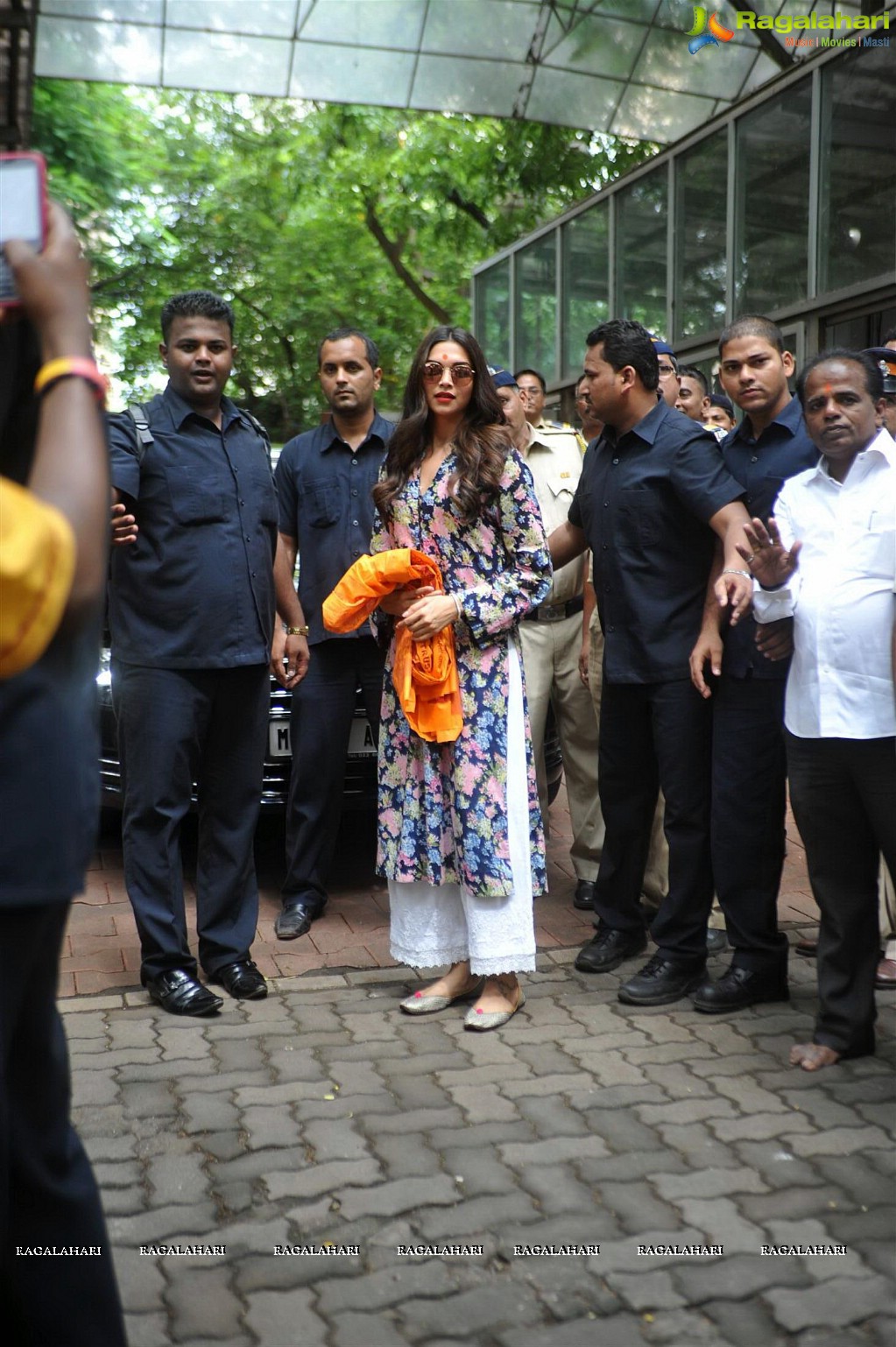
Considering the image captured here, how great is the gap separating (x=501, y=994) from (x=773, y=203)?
7.91m

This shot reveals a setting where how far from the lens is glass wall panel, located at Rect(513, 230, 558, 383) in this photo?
48.8ft

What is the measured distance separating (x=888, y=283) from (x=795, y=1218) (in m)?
7.10

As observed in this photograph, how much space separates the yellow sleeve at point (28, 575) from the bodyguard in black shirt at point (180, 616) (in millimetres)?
3016

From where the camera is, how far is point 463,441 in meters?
4.30

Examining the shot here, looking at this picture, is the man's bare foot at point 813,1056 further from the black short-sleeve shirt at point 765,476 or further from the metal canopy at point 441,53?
the metal canopy at point 441,53

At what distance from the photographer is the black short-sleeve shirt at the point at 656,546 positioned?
4.47 m

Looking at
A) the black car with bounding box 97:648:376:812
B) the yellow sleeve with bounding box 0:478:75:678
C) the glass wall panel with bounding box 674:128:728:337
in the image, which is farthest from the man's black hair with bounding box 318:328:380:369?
the glass wall panel with bounding box 674:128:728:337

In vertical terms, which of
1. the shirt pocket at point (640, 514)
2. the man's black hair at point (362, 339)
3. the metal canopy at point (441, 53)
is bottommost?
the shirt pocket at point (640, 514)

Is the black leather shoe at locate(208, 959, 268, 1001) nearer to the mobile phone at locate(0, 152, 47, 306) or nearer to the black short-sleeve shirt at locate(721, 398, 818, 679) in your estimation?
the black short-sleeve shirt at locate(721, 398, 818, 679)

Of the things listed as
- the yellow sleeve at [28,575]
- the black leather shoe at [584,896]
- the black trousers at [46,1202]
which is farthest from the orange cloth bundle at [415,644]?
the yellow sleeve at [28,575]

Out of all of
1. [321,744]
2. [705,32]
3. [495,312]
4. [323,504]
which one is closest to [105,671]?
[321,744]

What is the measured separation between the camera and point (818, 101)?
31.3 feet

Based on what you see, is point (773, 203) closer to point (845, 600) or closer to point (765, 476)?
point (765, 476)

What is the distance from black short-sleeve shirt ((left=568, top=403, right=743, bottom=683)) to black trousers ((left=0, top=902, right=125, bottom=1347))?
9.83 ft
